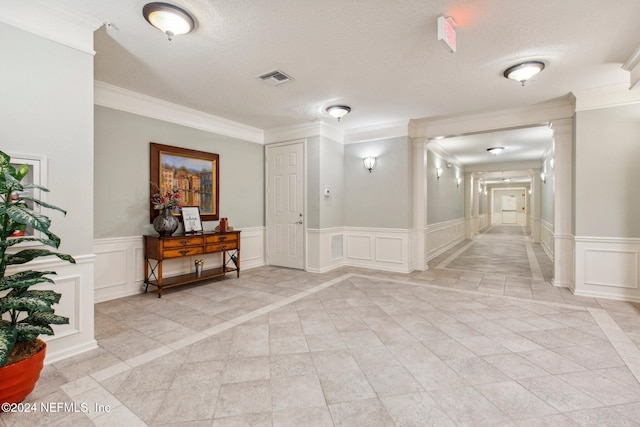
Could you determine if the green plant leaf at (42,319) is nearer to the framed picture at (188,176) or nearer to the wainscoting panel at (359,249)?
the framed picture at (188,176)

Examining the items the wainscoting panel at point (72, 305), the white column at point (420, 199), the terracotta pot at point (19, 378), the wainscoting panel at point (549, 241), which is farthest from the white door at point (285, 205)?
the wainscoting panel at point (549, 241)

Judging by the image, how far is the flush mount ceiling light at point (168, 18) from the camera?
232cm

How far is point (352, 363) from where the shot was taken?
2354 mm

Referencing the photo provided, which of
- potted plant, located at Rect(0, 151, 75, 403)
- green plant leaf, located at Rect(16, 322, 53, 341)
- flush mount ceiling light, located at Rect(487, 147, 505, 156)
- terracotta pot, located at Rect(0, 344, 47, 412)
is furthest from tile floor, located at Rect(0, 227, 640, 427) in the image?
flush mount ceiling light, located at Rect(487, 147, 505, 156)

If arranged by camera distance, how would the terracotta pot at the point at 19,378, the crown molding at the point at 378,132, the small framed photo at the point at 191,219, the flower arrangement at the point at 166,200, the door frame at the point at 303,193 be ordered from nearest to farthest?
the terracotta pot at the point at 19,378
the flower arrangement at the point at 166,200
the small framed photo at the point at 191,219
the crown molding at the point at 378,132
the door frame at the point at 303,193

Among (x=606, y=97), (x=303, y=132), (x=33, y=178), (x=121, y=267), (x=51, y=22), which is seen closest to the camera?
(x=33, y=178)

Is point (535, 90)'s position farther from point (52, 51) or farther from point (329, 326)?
point (52, 51)

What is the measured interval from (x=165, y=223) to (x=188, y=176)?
997 mm

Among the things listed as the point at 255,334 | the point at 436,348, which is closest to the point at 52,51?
the point at 255,334

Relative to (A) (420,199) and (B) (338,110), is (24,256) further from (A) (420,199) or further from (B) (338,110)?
(A) (420,199)

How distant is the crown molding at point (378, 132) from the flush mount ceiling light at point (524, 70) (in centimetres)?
204

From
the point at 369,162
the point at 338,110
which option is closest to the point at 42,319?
the point at 338,110

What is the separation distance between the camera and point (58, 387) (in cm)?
204

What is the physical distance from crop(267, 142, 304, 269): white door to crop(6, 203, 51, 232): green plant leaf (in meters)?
4.20
